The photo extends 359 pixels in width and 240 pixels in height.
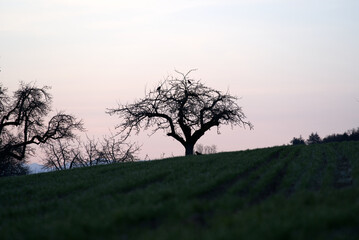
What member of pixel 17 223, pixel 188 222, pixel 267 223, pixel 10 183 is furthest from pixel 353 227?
pixel 10 183

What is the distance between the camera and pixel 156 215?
11469mm

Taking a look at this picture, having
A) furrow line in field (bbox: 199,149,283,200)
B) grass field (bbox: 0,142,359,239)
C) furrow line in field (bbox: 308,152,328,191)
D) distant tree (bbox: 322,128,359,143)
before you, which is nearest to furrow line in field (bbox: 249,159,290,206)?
grass field (bbox: 0,142,359,239)

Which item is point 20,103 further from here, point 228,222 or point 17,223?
point 228,222

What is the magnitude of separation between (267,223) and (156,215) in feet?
10.7

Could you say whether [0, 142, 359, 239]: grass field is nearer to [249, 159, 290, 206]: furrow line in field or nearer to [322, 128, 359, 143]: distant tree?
[249, 159, 290, 206]: furrow line in field

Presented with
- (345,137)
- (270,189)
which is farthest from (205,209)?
(345,137)

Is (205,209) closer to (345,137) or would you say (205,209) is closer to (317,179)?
(317,179)

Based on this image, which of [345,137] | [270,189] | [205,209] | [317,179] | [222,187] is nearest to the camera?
[205,209]

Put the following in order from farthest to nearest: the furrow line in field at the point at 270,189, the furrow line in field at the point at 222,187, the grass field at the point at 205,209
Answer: the furrow line in field at the point at 222,187 < the furrow line in field at the point at 270,189 < the grass field at the point at 205,209

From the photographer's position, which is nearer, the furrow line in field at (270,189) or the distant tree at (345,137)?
the furrow line in field at (270,189)

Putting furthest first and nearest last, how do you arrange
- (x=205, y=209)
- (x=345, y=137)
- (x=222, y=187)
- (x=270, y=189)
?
(x=345, y=137)
(x=222, y=187)
(x=270, y=189)
(x=205, y=209)

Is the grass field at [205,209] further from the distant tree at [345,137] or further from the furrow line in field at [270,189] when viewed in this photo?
the distant tree at [345,137]

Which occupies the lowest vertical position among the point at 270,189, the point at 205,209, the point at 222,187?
the point at 205,209

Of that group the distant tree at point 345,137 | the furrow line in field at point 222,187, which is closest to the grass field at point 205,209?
the furrow line in field at point 222,187
